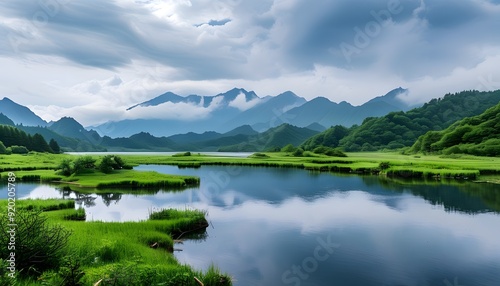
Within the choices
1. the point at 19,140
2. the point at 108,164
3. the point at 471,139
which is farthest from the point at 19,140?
the point at 471,139

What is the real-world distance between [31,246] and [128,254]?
6.16m

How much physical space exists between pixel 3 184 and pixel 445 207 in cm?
7810

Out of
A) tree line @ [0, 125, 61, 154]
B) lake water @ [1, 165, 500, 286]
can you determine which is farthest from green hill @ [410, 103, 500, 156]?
tree line @ [0, 125, 61, 154]

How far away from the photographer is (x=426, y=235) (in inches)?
1273

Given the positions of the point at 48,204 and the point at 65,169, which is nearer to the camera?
the point at 48,204

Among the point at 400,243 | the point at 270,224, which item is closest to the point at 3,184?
the point at 270,224

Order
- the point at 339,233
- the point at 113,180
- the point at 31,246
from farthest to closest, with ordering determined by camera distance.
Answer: the point at 113,180, the point at 339,233, the point at 31,246

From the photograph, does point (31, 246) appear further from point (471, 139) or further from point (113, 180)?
point (471, 139)

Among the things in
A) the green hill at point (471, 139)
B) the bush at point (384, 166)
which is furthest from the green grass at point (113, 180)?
the green hill at point (471, 139)

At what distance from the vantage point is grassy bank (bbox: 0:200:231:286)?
14180mm

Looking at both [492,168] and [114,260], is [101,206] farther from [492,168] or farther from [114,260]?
[492,168]

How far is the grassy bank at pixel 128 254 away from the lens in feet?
46.5

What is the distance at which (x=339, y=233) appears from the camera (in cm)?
3300

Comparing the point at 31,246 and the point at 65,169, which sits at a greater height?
the point at 31,246
